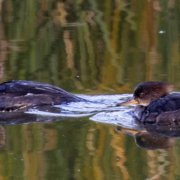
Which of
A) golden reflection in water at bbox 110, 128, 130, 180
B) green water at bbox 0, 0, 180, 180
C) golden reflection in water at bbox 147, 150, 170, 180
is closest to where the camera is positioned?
golden reflection in water at bbox 147, 150, 170, 180

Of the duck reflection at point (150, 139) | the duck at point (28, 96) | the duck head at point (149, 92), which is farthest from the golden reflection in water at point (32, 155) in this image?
the duck head at point (149, 92)

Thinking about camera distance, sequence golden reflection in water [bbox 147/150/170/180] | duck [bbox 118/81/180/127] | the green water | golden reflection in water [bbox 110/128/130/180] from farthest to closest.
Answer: duck [bbox 118/81/180/127] → the green water → golden reflection in water [bbox 110/128/130/180] → golden reflection in water [bbox 147/150/170/180]

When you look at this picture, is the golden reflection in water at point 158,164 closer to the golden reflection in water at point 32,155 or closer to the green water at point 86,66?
the green water at point 86,66

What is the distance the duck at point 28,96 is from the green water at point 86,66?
524 mm

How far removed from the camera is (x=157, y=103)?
9.43 meters

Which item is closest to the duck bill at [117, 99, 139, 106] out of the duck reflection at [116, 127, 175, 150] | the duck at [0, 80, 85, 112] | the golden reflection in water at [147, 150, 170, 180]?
the duck at [0, 80, 85, 112]

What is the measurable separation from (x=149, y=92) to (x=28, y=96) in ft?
4.33

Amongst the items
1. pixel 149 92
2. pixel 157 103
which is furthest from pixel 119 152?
pixel 149 92

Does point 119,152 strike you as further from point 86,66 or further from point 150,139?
point 86,66

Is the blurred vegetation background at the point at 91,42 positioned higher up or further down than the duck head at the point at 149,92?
higher up

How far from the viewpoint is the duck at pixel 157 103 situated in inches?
361

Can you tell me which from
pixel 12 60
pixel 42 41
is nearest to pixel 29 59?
pixel 12 60

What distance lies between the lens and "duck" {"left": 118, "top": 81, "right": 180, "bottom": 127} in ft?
30.1

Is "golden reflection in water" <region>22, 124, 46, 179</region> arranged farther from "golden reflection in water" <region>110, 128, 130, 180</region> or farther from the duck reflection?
the duck reflection
